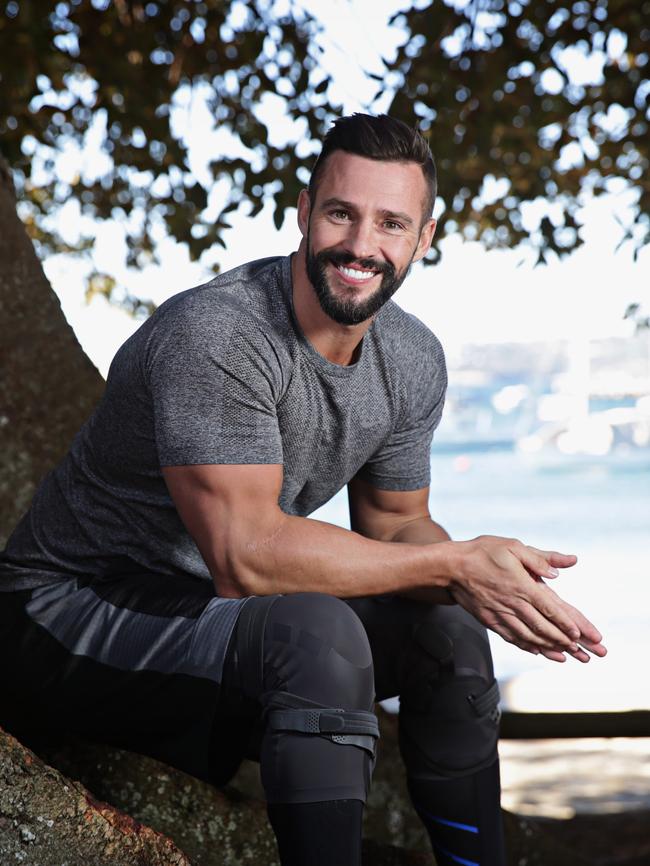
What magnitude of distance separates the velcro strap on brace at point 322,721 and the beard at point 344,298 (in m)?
0.81

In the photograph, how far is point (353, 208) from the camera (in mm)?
2352

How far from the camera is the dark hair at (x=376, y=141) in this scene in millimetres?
2340

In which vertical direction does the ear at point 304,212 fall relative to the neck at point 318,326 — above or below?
above

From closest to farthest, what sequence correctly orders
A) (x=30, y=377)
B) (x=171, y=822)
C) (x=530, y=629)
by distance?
(x=530, y=629)
(x=171, y=822)
(x=30, y=377)

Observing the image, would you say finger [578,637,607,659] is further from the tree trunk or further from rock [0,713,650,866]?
the tree trunk

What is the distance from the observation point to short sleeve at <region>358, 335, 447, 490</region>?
2.55 m

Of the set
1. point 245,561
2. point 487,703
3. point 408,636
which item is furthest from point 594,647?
point 245,561

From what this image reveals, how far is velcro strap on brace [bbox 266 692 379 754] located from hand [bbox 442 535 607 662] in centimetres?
39

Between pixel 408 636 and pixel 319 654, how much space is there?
0.50 m

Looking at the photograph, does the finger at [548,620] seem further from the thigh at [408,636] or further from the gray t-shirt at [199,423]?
the gray t-shirt at [199,423]

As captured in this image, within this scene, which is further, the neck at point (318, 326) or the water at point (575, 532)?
the water at point (575, 532)

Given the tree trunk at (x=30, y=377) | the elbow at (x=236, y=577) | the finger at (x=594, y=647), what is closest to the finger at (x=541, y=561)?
the finger at (x=594, y=647)

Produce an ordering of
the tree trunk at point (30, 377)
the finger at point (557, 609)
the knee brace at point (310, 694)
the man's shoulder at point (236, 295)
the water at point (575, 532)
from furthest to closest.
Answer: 1. the water at point (575, 532)
2. the tree trunk at point (30, 377)
3. the man's shoulder at point (236, 295)
4. the finger at point (557, 609)
5. the knee brace at point (310, 694)

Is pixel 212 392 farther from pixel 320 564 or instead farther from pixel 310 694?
pixel 310 694
